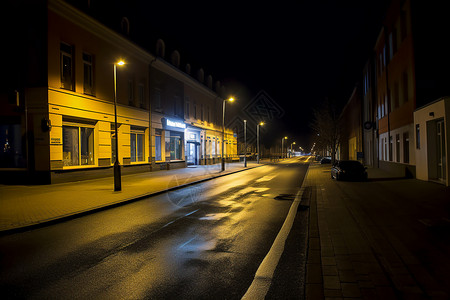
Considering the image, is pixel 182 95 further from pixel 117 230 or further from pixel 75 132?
pixel 117 230

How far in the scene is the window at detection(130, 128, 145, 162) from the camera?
2428 cm

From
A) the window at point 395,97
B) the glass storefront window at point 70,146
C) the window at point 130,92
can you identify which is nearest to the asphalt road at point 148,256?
the glass storefront window at point 70,146

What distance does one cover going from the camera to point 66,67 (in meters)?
17.9

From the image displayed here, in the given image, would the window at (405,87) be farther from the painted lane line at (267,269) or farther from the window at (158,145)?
the window at (158,145)

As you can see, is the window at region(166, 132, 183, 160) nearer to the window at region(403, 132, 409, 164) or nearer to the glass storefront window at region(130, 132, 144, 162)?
the glass storefront window at region(130, 132, 144, 162)

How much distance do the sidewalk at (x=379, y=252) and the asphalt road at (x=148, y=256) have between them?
0.48 meters

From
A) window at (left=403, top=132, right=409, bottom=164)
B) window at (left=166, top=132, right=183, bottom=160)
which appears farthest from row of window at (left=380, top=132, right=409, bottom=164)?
window at (left=166, top=132, right=183, bottom=160)

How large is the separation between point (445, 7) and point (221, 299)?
822 inches

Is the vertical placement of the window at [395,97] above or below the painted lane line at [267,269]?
above

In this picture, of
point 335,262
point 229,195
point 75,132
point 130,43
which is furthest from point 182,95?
point 335,262

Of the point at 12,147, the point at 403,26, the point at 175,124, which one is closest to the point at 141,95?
the point at 175,124

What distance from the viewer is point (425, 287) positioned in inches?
148

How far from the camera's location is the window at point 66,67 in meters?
17.5

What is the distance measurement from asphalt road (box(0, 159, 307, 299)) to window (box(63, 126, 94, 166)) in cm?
1012
